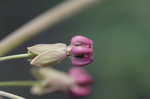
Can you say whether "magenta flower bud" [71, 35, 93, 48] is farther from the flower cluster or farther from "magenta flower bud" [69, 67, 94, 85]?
"magenta flower bud" [69, 67, 94, 85]

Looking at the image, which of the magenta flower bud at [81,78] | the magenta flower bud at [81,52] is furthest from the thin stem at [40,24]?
the magenta flower bud at [81,52]

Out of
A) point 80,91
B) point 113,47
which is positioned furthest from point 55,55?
point 113,47

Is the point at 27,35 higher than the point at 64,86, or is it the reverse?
the point at 27,35

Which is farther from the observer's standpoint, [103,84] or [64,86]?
[103,84]

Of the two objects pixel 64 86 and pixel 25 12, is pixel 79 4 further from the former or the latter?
pixel 25 12

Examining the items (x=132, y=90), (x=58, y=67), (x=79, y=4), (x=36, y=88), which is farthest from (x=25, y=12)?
(x=36, y=88)

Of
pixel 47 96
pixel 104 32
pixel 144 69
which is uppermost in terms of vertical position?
pixel 104 32
